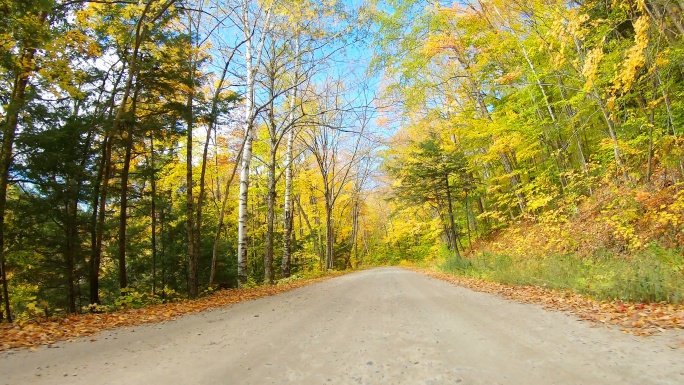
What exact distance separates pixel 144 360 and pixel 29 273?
780 centimetres

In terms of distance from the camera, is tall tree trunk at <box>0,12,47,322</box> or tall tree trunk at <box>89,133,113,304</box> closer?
tall tree trunk at <box>0,12,47,322</box>

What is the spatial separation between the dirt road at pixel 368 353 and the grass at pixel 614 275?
5.43 feet

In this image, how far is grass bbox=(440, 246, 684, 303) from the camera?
5.64 m

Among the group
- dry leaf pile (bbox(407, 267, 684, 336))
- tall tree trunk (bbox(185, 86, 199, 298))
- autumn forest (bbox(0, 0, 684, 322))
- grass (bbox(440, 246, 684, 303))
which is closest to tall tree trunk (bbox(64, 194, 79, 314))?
autumn forest (bbox(0, 0, 684, 322))

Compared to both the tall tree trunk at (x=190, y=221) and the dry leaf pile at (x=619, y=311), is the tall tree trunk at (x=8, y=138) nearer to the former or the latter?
the tall tree trunk at (x=190, y=221)

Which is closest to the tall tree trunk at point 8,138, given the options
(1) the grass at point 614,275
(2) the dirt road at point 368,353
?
(2) the dirt road at point 368,353

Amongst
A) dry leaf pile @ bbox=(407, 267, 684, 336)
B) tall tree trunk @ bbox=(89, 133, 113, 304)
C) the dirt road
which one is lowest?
dry leaf pile @ bbox=(407, 267, 684, 336)

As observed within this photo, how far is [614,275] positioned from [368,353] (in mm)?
5159

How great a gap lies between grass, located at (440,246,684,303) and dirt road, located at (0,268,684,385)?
165 cm

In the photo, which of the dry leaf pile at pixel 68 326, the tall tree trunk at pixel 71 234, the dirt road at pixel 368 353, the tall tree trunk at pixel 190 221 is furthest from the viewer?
the tall tree trunk at pixel 190 221

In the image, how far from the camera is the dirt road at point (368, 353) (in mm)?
3010

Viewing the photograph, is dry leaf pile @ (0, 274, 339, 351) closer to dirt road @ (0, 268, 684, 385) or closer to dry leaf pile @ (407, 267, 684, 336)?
dirt road @ (0, 268, 684, 385)

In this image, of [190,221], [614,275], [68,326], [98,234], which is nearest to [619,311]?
[614,275]

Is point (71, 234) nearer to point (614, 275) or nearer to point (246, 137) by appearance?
point (246, 137)
